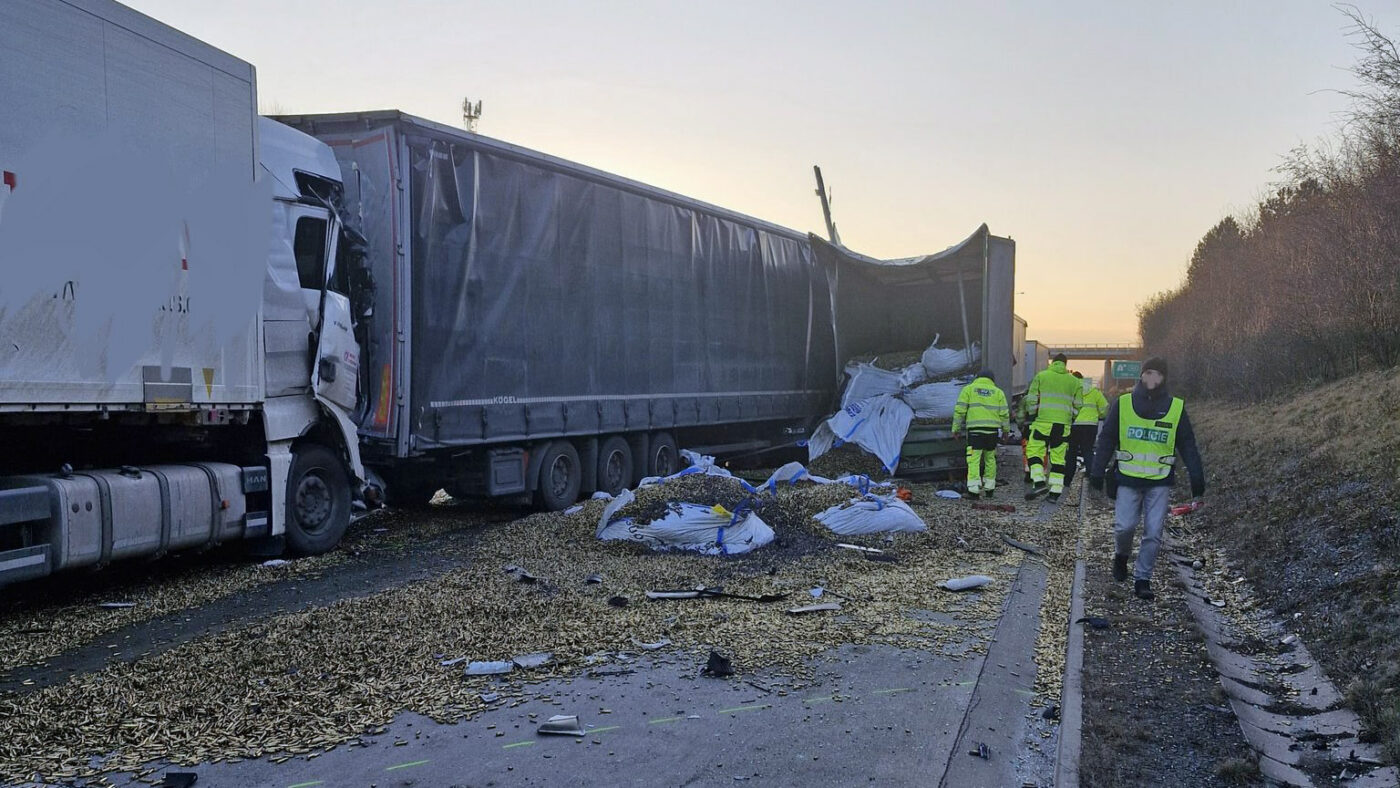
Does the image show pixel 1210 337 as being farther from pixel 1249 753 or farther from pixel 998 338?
pixel 1249 753

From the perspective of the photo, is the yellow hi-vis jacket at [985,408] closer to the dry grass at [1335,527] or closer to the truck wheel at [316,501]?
the dry grass at [1335,527]

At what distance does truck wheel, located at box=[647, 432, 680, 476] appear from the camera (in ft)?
43.2

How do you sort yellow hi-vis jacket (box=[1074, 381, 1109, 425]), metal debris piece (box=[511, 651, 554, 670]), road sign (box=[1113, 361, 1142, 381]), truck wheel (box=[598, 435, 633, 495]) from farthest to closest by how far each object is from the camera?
road sign (box=[1113, 361, 1142, 381]) < yellow hi-vis jacket (box=[1074, 381, 1109, 425]) < truck wheel (box=[598, 435, 633, 495]) < metal debris piece (box=[511, 651, 554, 670])

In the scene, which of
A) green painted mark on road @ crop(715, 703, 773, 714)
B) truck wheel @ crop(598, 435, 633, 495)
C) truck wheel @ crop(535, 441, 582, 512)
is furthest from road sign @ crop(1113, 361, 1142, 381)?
green painted mark on road @ crop(715, 703, 773, 714)

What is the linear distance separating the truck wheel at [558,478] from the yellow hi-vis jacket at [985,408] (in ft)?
16.0

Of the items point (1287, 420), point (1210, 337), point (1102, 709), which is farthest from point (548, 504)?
point (1210, 337)

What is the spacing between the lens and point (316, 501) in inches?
342

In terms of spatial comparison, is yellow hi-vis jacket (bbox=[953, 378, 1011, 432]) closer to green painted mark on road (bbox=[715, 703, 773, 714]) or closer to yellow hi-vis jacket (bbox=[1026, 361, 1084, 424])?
yellow hi-vis jacket (bbox=[1026, 361, 1084, 424])

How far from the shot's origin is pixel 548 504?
11094 mm

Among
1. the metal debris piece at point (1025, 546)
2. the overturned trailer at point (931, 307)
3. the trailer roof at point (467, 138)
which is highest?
the trailer roof at point (467, 138)

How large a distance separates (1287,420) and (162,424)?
15216 mm

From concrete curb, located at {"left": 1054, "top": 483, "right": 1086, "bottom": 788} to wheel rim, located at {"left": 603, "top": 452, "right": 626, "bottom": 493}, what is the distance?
6131 millimetres

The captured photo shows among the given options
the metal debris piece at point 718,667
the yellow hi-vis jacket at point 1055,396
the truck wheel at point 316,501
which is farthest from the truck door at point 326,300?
the yellow hi-vis jacket at point 1055,396

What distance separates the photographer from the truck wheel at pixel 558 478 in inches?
433
